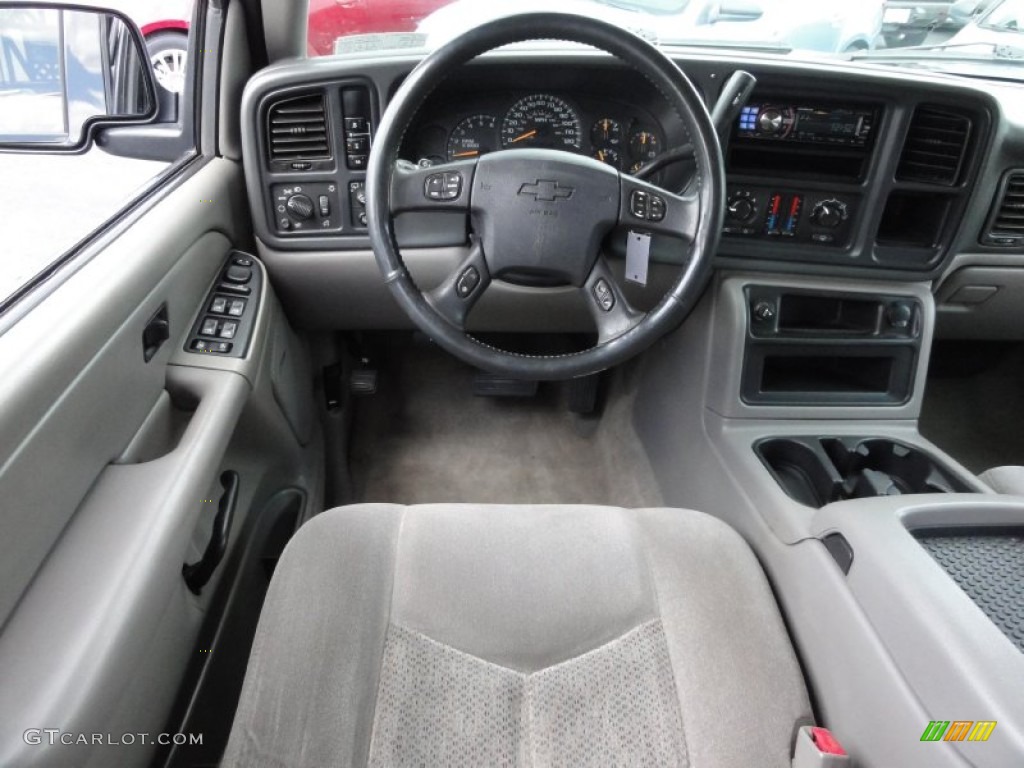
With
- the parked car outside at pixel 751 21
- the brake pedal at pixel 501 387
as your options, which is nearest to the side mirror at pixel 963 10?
the parked car outside at pixel 751 21

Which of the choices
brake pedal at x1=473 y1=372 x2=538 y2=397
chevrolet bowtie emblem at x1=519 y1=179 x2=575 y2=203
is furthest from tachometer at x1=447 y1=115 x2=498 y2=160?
brake pedal at x1=473 y1=372 x2=538 y2=397

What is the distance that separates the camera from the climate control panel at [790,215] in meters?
1.53

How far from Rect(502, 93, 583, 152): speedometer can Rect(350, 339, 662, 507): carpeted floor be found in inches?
32.6

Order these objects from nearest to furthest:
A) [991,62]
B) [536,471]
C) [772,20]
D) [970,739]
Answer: [970,739] < [772,20] < [991,62] < [536,471]

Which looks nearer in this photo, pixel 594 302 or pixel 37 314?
pixel 37 314

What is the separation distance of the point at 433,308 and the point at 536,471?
3.35 feet

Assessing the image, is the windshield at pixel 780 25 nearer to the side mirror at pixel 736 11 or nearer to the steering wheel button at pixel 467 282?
the side mirror at pixel 736 11

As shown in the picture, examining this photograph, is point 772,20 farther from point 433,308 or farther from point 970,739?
point 970,739

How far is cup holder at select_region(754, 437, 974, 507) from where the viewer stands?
1.33m

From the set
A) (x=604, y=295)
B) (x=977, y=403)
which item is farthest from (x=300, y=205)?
(x=977, y=403)

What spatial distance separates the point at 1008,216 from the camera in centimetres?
162

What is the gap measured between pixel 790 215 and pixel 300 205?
3.58ft

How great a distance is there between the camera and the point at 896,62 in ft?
5.35

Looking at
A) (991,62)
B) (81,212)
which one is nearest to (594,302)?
(81,212)
